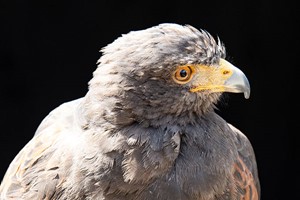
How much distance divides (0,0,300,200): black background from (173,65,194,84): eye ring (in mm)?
2701

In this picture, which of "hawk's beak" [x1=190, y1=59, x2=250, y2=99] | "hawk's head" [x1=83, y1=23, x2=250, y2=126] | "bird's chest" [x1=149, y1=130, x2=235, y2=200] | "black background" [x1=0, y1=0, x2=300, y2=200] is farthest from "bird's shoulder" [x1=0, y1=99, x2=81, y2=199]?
"black background" [x1=0, y1=0, x2=300, y2=200]

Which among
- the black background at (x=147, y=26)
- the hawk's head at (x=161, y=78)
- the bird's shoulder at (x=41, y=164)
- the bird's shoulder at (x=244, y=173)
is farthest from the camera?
the black background at (x=147, y=26)

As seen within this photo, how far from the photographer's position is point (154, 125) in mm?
4316

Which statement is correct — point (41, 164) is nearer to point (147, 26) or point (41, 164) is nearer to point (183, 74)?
point (183, 74)

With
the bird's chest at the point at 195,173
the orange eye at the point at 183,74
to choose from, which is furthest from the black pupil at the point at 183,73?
the bird's chest at the point at 195,173

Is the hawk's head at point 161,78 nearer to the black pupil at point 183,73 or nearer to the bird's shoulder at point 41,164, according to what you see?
the black pupil at point 183,73

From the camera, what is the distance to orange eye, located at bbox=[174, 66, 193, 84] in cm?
426

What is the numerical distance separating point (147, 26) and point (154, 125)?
276 cm

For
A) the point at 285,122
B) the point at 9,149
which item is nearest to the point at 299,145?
the point at 285,122

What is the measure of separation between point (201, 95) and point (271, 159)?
3098 mm

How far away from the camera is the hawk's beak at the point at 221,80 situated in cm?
433

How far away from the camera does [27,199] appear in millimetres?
4559

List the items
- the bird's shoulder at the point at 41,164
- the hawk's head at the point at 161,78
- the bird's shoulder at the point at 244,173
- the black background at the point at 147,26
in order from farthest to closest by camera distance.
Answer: the black background at the point at 147,26 < the bird's shoulder at the point at 244,173 < the bird's shoulder at the point at 41,164 < the hawk's head at the point at 161,78

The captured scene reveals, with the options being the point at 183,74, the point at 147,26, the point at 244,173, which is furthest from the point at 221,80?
the point at 147,26
